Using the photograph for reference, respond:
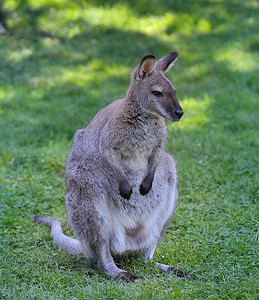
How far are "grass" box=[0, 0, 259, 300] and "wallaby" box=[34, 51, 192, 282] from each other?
27cm

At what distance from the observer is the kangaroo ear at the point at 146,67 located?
167 inches

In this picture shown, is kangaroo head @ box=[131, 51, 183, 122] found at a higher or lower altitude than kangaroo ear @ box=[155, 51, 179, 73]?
lower

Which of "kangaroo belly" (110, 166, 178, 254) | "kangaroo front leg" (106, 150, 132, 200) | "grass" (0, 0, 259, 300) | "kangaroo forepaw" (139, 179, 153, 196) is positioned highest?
"kangaroo front leg" (106, 150, 132, 200)

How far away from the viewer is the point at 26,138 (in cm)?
732

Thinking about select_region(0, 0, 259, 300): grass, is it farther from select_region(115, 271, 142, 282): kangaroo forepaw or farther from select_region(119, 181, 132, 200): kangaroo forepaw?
select_region(119, 181, 132, 200): kangaroo forepaw

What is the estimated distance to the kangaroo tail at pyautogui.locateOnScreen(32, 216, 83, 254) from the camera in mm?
4660

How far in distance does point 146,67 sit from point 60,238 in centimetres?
172

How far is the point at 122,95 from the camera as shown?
8625mm

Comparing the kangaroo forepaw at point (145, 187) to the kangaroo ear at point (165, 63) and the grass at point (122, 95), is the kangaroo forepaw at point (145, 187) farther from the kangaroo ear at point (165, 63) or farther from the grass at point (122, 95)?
the kangaroo ear at point (165, 63)

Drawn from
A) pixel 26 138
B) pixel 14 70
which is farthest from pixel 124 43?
pixel 26 138

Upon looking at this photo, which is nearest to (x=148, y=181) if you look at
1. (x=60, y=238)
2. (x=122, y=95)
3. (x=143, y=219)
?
(x=143, y=219)

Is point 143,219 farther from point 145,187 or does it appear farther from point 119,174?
point 119,174

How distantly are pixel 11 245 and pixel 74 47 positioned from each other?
21.0 feet

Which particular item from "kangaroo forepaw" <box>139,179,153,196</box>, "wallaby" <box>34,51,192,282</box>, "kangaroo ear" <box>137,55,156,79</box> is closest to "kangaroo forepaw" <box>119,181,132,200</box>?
"wallaby" <box>34,51,192,282</box>
